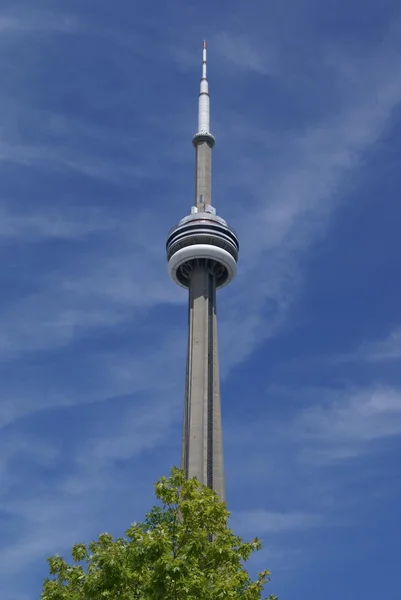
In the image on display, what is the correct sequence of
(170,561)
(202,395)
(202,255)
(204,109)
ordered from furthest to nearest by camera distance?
(204,109)
(202,255)
(202,395)
(170,561)

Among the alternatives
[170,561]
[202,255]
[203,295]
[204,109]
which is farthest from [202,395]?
[170,561]

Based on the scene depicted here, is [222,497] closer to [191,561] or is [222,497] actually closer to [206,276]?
[206,276]

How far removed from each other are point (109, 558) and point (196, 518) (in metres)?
5.38

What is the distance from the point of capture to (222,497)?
277 ft

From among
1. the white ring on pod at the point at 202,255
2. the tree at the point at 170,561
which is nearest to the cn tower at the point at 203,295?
the white ring on pod at the point at 202,255

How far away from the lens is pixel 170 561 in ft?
78.0

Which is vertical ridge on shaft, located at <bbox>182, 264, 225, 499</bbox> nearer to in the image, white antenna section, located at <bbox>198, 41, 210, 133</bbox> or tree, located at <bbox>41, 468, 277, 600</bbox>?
white antenna section, located at <bbox>198, 41, 210, 133</bbox>

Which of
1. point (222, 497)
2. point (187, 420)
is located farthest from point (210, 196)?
point (222, 497)

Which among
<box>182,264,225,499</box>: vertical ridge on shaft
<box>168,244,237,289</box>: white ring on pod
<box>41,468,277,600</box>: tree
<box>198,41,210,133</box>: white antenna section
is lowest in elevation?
<box>41,468,277,600</box>: tree

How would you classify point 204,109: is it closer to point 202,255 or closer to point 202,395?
point 202,255

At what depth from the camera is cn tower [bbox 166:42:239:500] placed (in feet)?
281

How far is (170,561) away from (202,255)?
239ft

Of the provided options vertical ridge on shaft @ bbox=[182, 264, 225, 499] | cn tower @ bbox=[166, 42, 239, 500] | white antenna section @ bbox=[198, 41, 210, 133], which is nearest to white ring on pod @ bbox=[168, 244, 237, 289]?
cn tower @ bbox=[166, 42, 239, 500]

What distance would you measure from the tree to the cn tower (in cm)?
5377
